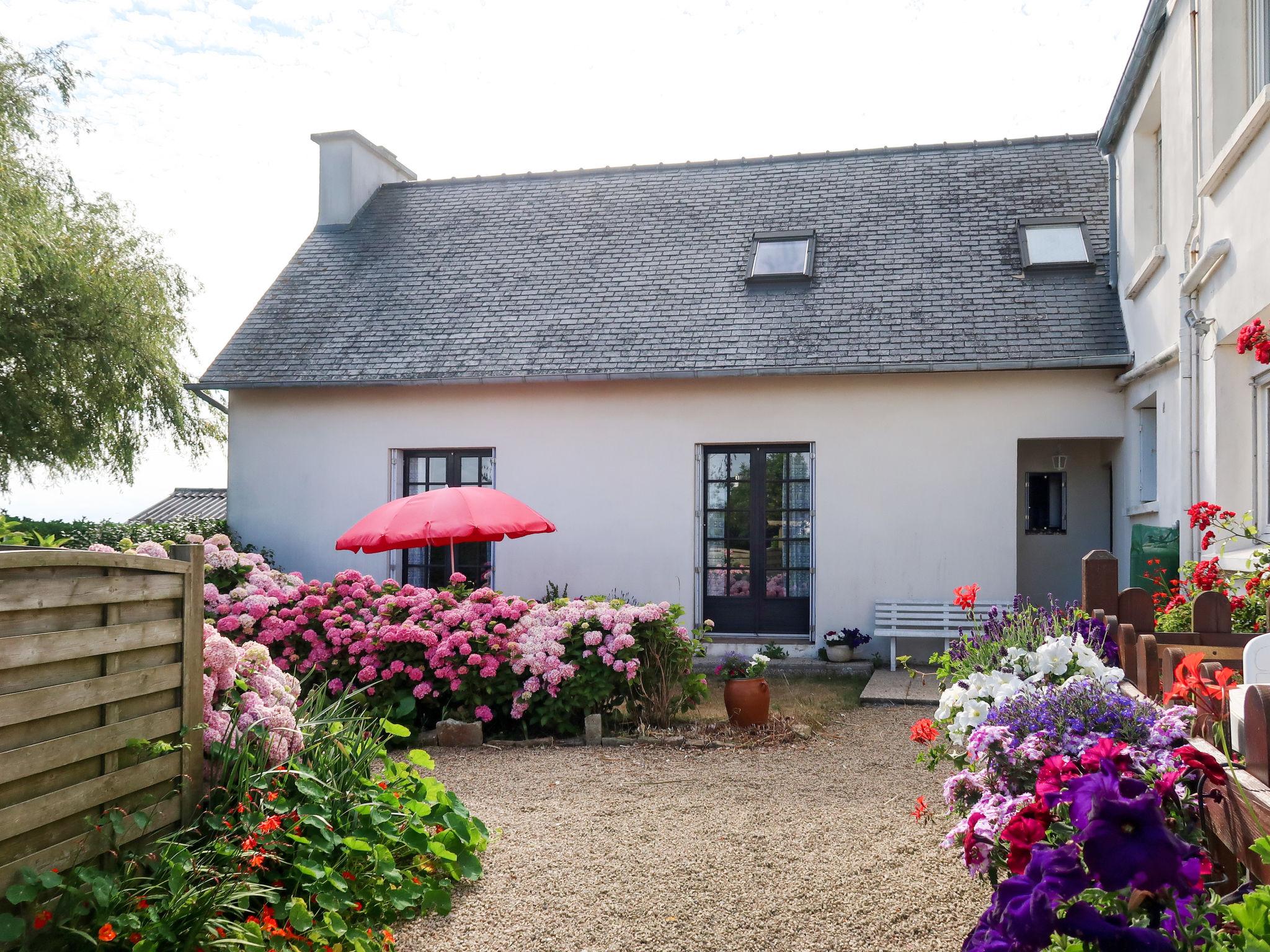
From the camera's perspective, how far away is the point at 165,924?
290 centimetres

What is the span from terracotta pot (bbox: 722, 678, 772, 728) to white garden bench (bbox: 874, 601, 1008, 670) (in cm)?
326

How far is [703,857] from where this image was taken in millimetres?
4379

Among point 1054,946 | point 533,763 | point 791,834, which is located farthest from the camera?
point 533,763

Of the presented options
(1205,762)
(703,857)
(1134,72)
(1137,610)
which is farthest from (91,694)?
(1134,72)

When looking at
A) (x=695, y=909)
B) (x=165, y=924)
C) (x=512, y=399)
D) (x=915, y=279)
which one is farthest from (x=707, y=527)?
(x=165, y=924)

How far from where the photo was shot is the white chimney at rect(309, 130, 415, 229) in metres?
14.0

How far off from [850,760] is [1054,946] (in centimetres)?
Answer: 480

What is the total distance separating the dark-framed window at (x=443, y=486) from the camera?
37.8 feet

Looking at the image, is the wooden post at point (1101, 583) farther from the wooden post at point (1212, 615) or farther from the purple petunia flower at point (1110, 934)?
the purple petunia flower at point (1110, 934)

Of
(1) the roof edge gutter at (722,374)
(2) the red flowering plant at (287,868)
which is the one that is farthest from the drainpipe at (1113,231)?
(2) the red flowering plant at (287,868)

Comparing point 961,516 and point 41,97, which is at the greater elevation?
point 41,97

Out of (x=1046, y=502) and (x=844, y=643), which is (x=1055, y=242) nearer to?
(x=1046, y=502)

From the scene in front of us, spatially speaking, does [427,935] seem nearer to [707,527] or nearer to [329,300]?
[707,527]

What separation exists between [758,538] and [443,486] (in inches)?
145
